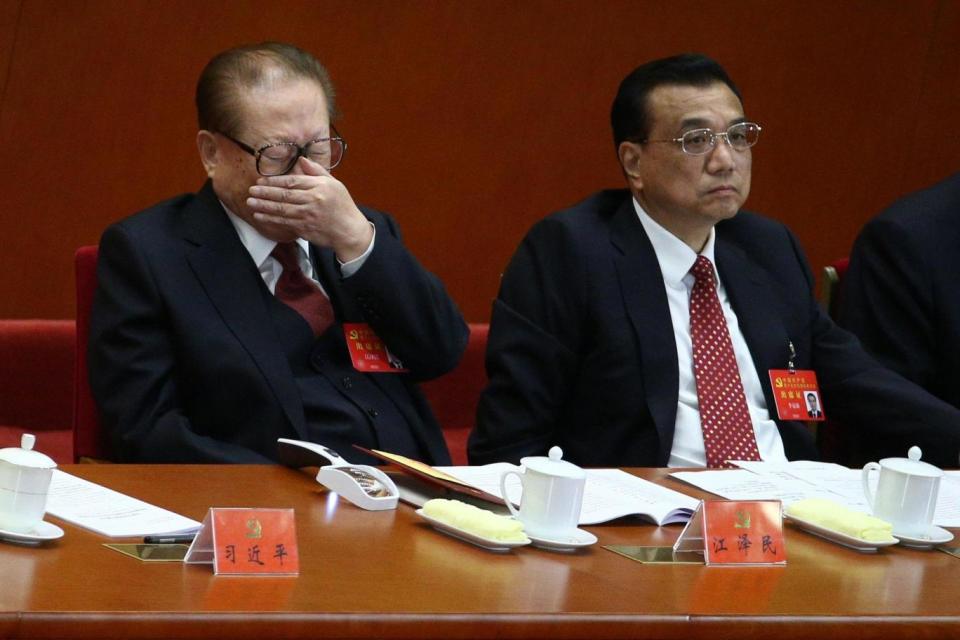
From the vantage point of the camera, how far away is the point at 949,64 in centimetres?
467

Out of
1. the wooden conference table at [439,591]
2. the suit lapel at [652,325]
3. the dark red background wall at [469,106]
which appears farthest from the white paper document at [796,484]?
the dark red background wall at [469,106]

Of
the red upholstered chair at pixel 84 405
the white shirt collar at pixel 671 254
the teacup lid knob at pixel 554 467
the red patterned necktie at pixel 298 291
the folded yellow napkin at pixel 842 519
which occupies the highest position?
the white shirt collar at pixel 671 254

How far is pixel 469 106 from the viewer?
426cm

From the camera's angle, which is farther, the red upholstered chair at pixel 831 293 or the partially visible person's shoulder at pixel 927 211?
the red upholstered chair at pixel 831 293

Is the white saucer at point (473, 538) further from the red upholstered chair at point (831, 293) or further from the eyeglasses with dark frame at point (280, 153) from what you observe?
the red upholstered chair at point (831, 293)

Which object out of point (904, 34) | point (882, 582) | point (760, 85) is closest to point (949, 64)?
point (904, 34)

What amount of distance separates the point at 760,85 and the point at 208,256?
2.52m

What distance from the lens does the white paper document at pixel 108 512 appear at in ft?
5.45

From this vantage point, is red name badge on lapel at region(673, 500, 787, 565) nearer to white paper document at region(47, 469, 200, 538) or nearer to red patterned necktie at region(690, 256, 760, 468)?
white paper document at region(47, 469, 200, 538)

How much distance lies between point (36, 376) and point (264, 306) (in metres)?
1.17

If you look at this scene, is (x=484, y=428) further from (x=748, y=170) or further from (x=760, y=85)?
(x=760, y=85)

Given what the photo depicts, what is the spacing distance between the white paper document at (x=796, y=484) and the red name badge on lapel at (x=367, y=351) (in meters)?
0.63

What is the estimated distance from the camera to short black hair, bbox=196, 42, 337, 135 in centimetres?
263

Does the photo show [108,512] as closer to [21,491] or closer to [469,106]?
[21,491]
